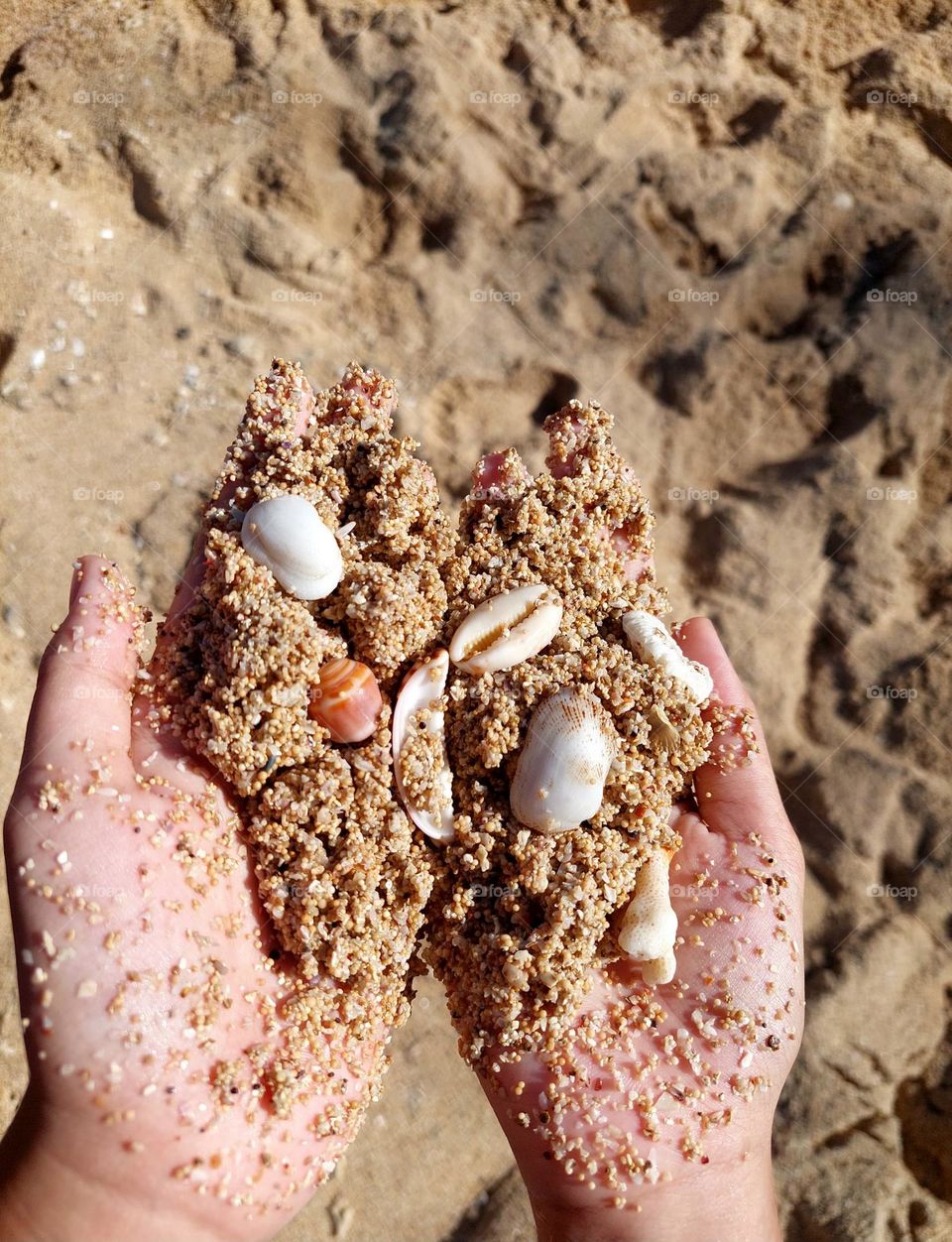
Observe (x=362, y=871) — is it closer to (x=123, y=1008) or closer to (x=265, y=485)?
(x=123, y=1008)

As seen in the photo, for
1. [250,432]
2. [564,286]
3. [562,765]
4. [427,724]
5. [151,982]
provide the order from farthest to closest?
[564,286] < [250,432] < [427,724] < [562,765] < [151,982]

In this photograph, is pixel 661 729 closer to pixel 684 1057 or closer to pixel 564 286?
pixel 684 1057

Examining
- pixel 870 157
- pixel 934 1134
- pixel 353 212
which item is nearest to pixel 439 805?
pixel 934 1134

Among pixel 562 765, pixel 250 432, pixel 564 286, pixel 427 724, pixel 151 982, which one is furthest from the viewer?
pixel 564 286

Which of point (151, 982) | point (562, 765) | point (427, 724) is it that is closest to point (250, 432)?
point (427, 724)

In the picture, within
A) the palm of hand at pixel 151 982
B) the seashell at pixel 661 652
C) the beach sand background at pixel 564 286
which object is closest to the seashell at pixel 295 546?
the palm of hand at pixel 151 982

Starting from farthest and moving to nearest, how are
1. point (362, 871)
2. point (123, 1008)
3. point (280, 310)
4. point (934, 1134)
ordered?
point (280, 310) → point (934, 1134) → point (362, 871) → point (123, 1008)
